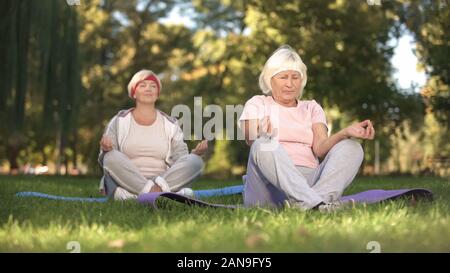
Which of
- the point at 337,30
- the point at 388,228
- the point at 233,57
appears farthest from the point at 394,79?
the point at 388,228

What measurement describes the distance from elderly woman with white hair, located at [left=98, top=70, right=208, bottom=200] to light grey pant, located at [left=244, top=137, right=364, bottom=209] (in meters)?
1.29

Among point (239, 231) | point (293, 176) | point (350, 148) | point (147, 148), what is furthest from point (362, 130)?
point (147, 148)

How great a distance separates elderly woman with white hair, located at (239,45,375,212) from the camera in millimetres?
3521

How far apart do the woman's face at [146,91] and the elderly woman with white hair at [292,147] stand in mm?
1467

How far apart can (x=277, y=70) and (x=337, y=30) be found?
12535mm

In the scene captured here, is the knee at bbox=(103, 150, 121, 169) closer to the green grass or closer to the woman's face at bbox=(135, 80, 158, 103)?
the woman's face at bbox=(135, 80, 158, 103)

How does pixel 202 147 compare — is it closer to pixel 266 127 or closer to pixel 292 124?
pixel 292 124

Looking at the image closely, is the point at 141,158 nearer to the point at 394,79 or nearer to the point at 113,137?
the point at 113,137

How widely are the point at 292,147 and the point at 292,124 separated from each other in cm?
14

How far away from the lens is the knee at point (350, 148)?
370cm

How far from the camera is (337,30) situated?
16141 mm

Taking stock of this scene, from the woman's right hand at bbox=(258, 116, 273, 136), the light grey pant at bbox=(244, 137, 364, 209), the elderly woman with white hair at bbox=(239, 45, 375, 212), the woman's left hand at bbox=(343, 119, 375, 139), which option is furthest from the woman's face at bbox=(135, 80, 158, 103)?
the woman's left hand at bbox=(343, 119, 375, 139)

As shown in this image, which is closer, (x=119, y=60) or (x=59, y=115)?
(x=59, y=115)

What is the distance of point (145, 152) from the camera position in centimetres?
539
